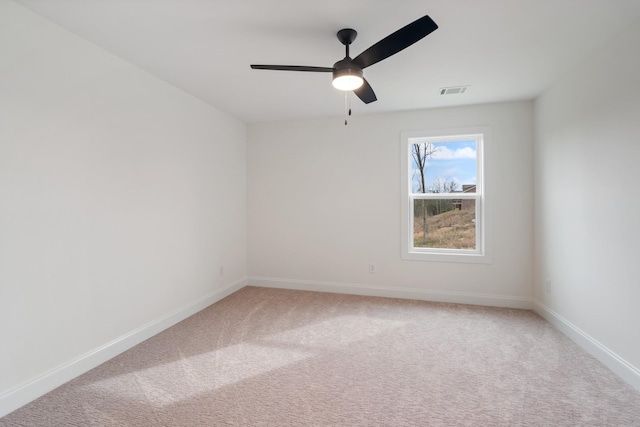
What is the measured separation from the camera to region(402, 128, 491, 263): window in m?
3.84

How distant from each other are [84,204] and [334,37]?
2.21m

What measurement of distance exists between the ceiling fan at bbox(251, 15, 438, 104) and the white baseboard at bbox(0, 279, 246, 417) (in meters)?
2.44

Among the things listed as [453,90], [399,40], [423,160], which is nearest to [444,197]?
[423,160]

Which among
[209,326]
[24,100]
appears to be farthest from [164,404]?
[24,100]

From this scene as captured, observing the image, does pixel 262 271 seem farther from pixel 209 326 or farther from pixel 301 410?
pixel 301 410

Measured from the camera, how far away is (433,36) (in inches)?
85.7

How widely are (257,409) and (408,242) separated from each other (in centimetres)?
277

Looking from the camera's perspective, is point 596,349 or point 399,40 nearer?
point 399,40

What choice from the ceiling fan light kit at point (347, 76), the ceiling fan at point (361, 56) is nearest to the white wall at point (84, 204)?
the ceiling fan at point (361, 56)

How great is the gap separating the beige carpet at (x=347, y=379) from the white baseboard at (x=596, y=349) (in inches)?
2.4

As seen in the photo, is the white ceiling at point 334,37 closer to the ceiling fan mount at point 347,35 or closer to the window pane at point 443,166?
the ceiling fan mount at point 347,35

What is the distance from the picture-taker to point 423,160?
4.08 meters

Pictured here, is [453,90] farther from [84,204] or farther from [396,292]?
[84,204]

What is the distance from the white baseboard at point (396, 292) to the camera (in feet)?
12.0
